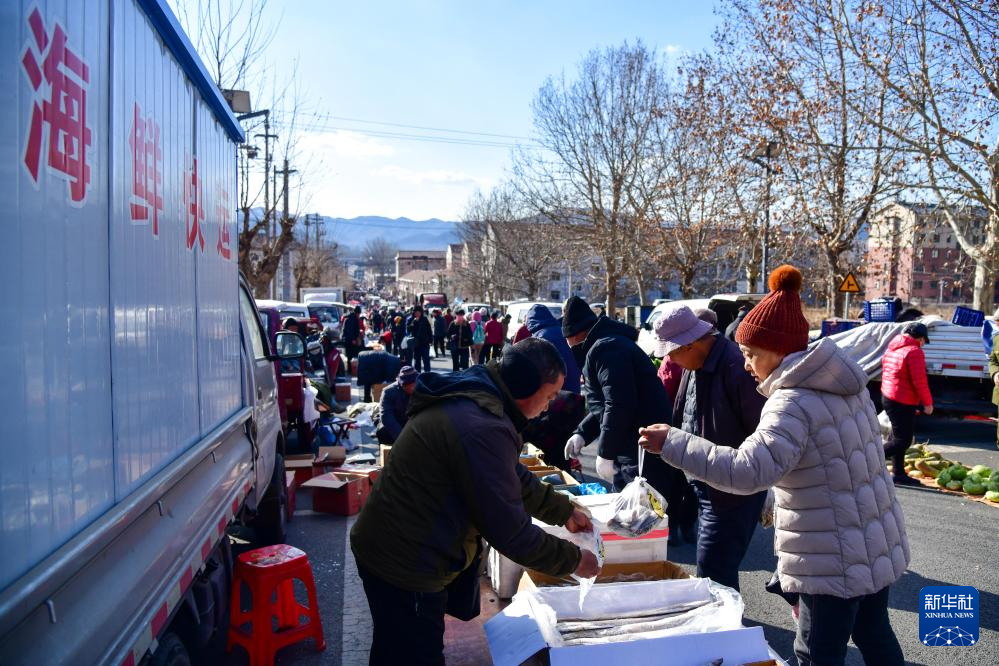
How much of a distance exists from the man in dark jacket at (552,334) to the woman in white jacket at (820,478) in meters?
4.63

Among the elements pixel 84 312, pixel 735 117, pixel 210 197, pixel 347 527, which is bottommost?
pixel 347 527

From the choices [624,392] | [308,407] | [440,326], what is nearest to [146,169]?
[624,392]

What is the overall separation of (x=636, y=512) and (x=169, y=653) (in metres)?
1.98

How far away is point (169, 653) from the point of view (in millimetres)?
2459

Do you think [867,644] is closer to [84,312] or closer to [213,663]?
[84,312]

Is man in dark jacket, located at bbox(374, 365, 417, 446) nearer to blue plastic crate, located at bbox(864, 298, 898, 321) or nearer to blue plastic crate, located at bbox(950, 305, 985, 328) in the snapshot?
blue plastic crate, located at bbox(864, 298, 898, 321)

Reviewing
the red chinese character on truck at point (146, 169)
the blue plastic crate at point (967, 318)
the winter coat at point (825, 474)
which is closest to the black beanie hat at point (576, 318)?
the winter coat at point (825, 474)

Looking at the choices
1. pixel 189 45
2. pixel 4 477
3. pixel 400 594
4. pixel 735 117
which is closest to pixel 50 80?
pixel 4 477

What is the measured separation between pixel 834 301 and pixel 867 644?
19.8m

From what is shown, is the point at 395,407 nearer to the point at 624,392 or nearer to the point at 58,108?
the point at 624,392

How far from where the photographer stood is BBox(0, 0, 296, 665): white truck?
5.16 feet

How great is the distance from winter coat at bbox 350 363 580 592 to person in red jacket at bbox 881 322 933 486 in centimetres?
654

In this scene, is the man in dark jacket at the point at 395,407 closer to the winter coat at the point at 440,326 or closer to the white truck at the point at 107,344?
the white truck at the point at 107,344

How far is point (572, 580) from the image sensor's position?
3533mm
